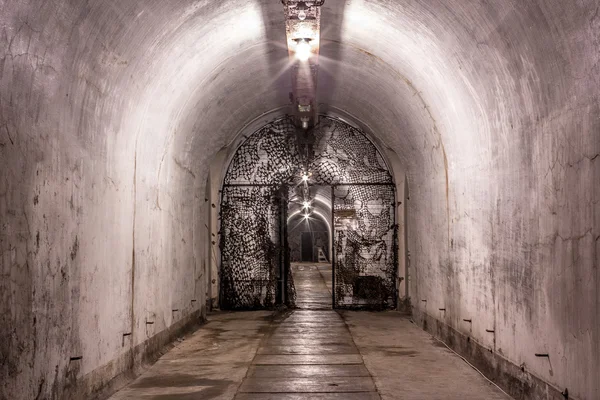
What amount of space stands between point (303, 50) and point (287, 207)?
17.7 ft

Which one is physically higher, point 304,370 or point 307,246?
point 307,246

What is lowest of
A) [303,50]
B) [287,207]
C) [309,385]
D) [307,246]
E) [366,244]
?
[309,385]

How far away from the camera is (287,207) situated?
12820mm

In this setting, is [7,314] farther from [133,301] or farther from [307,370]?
[307,370]

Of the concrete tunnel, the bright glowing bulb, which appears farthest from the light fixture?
the concrete tunnel

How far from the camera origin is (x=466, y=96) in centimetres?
666

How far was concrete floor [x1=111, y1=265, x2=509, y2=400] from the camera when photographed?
19.7 feet

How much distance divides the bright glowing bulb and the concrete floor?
140 inches

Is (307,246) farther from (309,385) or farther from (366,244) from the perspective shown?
(309,385)

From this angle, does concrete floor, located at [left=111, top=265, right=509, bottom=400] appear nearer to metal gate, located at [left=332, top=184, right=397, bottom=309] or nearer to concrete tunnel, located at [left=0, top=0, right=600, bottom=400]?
concrete tunnel, located at [left=0, top=0, right=600, bottom=400]

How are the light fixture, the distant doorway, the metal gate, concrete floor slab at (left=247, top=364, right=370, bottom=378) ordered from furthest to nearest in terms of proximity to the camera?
the distant doorway → the metal gate → the light fixture → concrete floor slab at (left=247, top=364, right=370, bottom=378)

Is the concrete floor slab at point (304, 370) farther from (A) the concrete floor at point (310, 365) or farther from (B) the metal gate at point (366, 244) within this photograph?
(B) the metal gate at point (366, 244)

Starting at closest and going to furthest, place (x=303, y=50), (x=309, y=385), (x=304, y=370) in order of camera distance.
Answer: (x=309, y=385) < (x=304, y=370) < (x=303, y=50)

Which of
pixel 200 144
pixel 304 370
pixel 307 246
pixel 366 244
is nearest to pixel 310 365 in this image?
pixel 304 370
